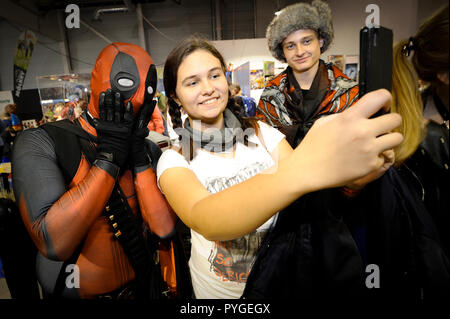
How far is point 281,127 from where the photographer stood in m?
0.68

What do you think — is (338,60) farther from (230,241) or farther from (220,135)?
(230,241)

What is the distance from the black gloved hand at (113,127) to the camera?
51cm

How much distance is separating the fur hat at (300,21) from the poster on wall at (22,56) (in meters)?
0.68

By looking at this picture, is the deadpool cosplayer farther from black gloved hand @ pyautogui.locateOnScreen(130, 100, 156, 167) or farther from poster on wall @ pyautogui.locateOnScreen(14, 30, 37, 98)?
poster on wall @ pyautogui.locateOnScreen(14, 30, 37, 98)

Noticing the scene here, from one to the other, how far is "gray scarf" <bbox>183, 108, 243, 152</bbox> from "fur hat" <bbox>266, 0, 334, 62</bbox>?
0.75 feet

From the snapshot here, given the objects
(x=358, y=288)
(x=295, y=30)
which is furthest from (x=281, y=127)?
(x=358, y=288)

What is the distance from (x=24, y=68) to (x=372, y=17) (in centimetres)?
93

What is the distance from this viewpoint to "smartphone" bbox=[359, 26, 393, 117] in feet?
1.17

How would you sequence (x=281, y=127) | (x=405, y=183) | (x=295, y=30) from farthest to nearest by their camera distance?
(x=281, y=127), (x=295, y=30), (x=405, y=183)

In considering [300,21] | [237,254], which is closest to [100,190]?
[237,254]

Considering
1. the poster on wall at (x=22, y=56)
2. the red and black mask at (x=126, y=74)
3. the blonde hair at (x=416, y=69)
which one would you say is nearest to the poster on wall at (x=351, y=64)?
the blonde hair at (x=416, y=69)

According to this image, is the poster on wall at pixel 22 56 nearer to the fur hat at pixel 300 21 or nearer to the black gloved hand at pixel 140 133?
the black gloved hand at pixel 140 133

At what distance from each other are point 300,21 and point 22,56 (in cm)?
80

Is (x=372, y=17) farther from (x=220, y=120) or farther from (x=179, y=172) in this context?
(x=179, y=172)
